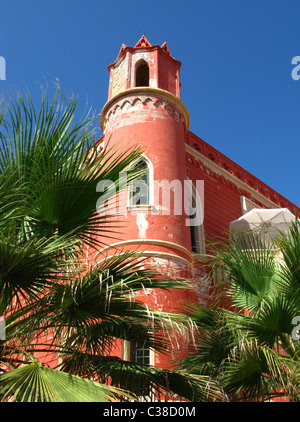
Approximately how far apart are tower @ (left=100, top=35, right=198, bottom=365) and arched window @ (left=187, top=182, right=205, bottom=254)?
1216mm

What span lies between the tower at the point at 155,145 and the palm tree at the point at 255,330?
6.92 feet

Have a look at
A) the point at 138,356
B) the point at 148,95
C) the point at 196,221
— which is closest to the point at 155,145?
the point at 148,95

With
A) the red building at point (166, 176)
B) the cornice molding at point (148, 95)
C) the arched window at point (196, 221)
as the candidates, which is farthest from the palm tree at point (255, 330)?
the cornice molding at point (148, 95)

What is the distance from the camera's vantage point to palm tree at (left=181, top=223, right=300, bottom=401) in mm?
5410

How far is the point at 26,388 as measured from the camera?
363 centimetres

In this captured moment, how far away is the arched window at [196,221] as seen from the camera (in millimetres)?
11734

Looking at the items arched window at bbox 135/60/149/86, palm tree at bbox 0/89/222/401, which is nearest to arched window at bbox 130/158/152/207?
arched window at bbox 135/60/149/86

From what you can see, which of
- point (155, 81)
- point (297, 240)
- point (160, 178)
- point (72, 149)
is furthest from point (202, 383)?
point (155, 81)

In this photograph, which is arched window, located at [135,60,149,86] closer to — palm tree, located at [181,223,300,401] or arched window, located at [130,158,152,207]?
arched window, located at [130,158,152,207]

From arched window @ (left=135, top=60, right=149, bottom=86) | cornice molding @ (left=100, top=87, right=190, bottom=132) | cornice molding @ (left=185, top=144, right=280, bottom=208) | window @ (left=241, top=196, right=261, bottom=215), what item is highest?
arched window @ (left=135, top=60, right=149, bottom=86)

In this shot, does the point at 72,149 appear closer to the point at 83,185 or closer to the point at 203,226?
the point at 83,185

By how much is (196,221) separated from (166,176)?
219cm

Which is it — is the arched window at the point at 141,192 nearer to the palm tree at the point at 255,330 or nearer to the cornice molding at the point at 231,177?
the cornice molding at the point at 231,177
